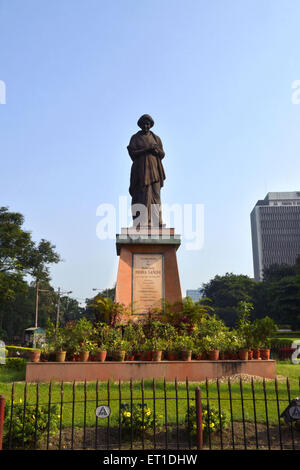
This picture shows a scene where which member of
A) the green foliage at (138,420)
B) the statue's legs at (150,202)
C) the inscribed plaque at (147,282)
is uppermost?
the statue's legs at (150,202)

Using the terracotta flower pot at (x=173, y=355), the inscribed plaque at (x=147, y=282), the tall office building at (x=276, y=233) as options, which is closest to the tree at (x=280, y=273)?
the tall office building at (x=276, y=233)

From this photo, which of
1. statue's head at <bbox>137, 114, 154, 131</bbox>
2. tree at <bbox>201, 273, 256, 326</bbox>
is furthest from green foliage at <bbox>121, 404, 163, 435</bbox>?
tree at <bbox>201, 273, 256, 326</bbox>

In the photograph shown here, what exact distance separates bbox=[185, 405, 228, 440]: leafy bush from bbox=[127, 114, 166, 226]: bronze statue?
9361mm

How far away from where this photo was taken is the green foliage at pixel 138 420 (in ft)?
18.1

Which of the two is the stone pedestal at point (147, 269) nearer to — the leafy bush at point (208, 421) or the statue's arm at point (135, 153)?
the statue's arm at point (135, 153)

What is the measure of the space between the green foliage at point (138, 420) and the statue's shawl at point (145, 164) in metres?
10.2

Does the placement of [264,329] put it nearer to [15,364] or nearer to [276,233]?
[15,364]

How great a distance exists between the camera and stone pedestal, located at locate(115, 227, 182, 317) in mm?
12781

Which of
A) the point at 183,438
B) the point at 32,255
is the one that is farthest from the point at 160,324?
the point at 32,255

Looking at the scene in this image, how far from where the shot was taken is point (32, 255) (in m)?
34.6

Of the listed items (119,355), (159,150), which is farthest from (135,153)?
(119,355)

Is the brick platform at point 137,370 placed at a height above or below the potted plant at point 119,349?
below
